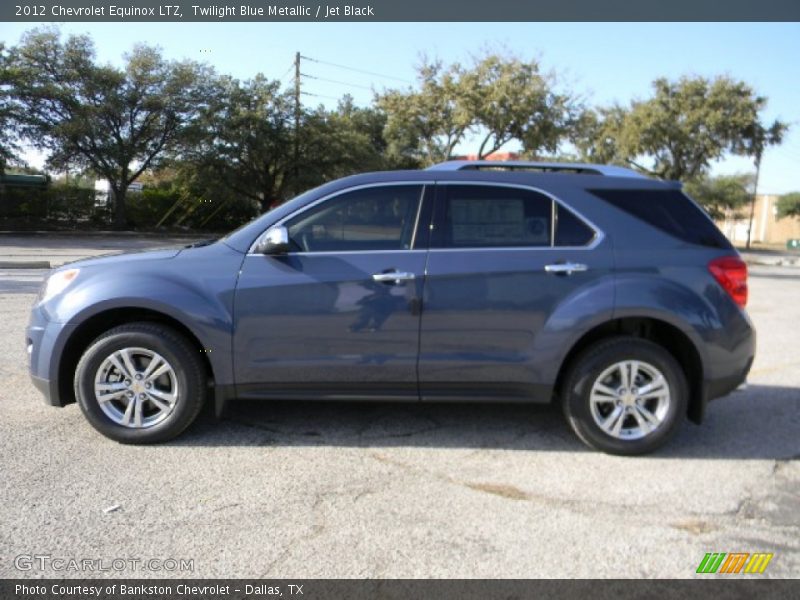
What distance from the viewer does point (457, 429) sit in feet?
15.1

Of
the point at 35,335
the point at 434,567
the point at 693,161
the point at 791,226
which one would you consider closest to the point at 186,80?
the point at 693,161

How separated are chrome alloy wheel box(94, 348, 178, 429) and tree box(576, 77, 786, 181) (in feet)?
95.4

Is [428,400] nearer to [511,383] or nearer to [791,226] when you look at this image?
[511,383]

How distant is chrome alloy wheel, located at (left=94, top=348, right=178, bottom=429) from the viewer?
4.09 metres

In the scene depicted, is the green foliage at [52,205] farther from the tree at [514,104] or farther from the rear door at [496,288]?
the rear door at [496,288]

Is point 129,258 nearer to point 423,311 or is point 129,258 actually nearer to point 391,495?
point 423,311

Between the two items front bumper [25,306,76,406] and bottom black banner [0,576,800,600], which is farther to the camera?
front bumper [25,306,76,406]

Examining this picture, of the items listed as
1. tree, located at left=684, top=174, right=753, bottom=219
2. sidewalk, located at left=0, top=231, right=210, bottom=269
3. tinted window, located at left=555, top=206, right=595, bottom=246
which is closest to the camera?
tinted window, located at left=555, top=206, right=595, bottom=246

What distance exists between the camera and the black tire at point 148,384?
406 cm

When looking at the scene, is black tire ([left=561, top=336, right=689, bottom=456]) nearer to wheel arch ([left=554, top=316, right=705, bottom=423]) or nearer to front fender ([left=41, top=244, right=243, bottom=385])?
wheel arch ([left=554, top=316, right=705, bottom=423])

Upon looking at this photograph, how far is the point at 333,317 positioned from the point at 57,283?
1.86 metres

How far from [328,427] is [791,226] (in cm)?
7855

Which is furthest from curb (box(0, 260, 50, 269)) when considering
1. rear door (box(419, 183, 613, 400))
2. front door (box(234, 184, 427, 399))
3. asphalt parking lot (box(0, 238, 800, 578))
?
rear door (box(419, 183, 613, 400))

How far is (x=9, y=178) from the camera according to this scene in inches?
1156
